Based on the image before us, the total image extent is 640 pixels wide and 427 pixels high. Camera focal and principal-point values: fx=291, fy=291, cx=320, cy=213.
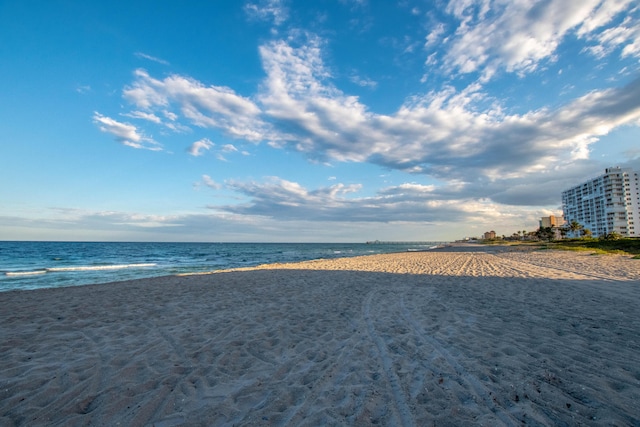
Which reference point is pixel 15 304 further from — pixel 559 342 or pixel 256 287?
pixel 559 342

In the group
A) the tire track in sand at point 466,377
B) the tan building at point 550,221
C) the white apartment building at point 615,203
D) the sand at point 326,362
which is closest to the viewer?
the tire track in sand at point 466,377

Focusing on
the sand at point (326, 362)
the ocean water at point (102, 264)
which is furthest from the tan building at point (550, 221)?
the sand at point (326, 362)

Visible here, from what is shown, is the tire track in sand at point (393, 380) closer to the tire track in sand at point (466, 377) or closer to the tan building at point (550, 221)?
the tire track in sand at point (466, 377)

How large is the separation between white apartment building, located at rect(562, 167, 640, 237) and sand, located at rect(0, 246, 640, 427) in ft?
372

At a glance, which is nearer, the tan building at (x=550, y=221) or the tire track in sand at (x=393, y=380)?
the tire track in sand at (x=393, y=380)

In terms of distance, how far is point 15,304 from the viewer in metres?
9.38

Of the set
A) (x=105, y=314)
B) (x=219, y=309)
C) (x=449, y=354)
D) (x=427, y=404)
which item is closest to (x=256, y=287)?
(x=219, y=309)

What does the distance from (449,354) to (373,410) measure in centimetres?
208

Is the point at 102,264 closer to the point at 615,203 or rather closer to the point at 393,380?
the point at 393,380

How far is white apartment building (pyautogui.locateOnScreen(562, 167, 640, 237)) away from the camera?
8750cm

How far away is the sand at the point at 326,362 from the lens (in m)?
3.19

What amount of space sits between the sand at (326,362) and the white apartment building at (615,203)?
11327 centimetres

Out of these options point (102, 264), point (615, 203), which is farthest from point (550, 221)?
point (102, 264)

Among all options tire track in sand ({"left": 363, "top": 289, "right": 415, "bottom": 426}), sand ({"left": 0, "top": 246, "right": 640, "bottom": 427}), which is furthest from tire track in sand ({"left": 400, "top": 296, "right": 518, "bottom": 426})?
tire track in sand ({"left": 363, "top": 289, "right": 415, "bottom": 426})
